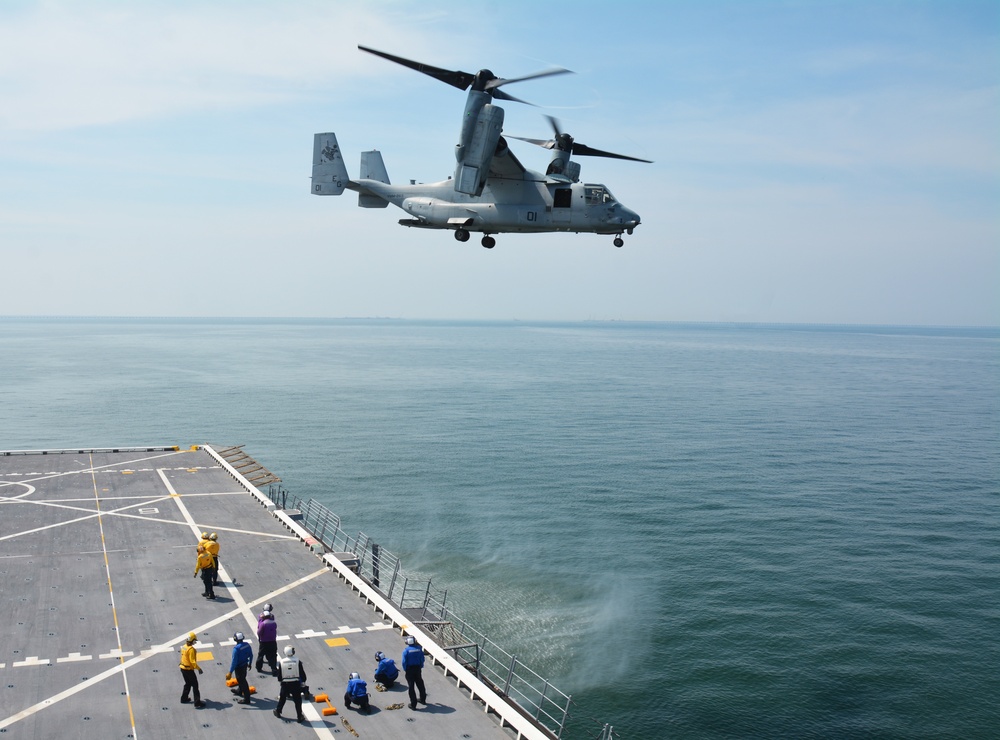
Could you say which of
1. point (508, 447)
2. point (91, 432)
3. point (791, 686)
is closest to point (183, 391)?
point (91, 432)

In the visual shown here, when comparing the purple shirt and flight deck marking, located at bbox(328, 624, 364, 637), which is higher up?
the purple shirt

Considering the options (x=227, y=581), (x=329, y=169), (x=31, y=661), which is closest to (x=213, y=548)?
(x=227, y=581)

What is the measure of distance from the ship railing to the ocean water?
38.8 inches

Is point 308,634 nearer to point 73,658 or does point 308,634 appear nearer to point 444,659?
point 444,659

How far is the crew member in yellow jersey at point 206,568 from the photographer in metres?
25.6

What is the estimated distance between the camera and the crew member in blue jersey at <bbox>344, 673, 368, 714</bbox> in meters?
18.8

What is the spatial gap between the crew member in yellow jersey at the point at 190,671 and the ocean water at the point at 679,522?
1599 centimetres

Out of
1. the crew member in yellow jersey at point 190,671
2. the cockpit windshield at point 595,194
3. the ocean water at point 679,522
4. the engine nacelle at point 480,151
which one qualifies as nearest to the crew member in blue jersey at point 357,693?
the crew member in yellow jersey at point 190,671

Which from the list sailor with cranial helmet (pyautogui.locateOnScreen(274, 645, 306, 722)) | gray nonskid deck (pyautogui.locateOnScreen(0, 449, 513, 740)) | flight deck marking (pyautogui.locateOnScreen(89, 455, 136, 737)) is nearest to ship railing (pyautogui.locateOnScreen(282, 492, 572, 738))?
gray nonskid deck (pyautogui.locateOnScreen(0, 449, 513, 740))

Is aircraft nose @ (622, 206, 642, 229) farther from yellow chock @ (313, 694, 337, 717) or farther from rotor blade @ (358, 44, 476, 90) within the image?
yellow chock @ (313, 694, 337, 717)

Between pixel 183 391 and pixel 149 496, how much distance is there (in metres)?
74.5

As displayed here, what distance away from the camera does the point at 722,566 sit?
43906 millimetres

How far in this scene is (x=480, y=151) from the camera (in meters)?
25.6

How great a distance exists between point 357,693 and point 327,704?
1.12 m
